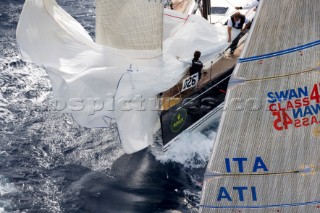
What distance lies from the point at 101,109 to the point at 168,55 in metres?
3.24

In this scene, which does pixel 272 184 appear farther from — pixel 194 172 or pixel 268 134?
pixel 194 172

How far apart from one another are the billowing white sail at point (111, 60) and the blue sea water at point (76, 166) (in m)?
1.50

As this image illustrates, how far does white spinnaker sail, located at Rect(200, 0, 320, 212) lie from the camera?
1095 centimetres

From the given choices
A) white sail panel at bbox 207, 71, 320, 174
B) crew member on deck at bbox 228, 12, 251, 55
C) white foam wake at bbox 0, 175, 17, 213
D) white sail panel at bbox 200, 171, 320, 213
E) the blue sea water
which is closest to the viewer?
white sail panel at bbox 207, 71, 320, 174

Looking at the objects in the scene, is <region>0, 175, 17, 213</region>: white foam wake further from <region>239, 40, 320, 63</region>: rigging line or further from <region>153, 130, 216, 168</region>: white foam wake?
<region>239, 40, 320, 63</region>: rigging line

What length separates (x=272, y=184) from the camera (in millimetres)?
12258

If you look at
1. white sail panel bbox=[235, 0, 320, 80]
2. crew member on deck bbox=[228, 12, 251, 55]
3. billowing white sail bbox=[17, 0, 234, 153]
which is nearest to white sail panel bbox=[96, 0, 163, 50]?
billowing white sail bbox=[17, 0, 234, 153]

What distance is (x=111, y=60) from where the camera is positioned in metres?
18.6

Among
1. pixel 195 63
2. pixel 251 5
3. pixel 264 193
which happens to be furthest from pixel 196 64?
pixel 264 193

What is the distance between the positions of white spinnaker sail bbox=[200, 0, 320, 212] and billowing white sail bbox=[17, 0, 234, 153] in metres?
5.91

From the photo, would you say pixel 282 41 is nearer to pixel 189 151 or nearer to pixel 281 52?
pixel 281 52

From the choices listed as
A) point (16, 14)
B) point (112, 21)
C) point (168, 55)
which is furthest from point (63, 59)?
point (16, 14)

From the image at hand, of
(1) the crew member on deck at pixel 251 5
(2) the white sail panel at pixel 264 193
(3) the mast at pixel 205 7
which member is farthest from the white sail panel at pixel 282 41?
(1) the crew member on deck at pixel 251 5

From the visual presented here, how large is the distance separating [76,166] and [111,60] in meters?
3.62
